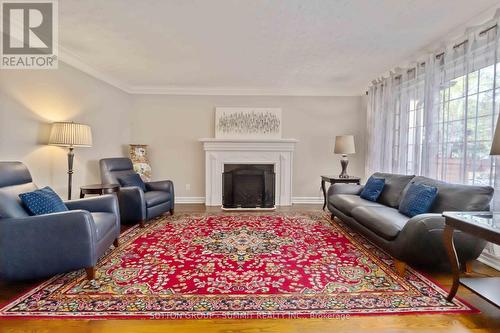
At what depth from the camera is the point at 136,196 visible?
147 inches

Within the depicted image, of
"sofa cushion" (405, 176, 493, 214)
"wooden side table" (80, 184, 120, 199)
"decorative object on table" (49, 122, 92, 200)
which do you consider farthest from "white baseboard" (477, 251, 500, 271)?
"decorative object on table" (49, 122, 92, 200)

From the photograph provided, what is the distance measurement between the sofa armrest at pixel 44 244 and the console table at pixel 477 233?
2.74 m

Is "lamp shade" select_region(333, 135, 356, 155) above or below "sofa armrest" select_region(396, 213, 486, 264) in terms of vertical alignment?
above

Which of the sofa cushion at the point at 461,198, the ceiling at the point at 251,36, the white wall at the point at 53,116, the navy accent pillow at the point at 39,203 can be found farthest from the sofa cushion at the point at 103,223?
the sofa cushion at the point at 461,198

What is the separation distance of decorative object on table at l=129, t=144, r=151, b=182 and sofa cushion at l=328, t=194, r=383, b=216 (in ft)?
11.3

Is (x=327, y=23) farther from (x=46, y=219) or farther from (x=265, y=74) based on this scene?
(x=46, y=219)

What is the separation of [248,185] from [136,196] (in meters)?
2.32

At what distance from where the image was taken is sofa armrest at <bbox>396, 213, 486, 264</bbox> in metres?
2.18

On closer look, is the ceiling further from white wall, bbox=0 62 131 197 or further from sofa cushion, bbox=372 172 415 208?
sofa cushion, bbox=372 172 415 208

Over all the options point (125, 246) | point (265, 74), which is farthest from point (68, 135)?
point (265, 74)

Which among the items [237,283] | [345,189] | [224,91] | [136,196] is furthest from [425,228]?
[224,91]

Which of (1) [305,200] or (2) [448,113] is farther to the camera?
(1) [305,200]

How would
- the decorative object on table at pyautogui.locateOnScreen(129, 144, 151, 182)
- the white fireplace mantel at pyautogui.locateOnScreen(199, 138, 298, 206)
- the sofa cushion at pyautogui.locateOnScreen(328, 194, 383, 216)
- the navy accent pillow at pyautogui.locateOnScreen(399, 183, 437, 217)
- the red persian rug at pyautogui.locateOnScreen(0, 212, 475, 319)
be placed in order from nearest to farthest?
the red persian rug at pyautogui.locateOnScreen(0, 212, 475, 319) → the navy accent pillow at pyautogui.locateOnScreen(399, 183, 437, 217) → the sofa cushion at pyautogui.locateOnScreen(328, 194, 383, 216) → the decorative object on table at pyautogui.locateOnScreen(129, 144, 151, 182) → the white fireplace mantel at pyautogui.locateOnScreen(199, 138, 298, 206)

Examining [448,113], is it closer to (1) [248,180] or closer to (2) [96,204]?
(1) [248,180]
